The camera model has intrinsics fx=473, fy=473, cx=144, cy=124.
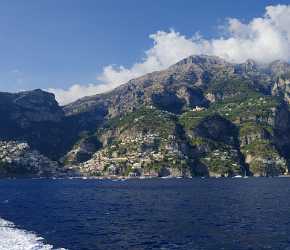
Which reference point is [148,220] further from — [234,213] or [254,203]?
[254,203]

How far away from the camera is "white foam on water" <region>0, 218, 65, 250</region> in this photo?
284 feet

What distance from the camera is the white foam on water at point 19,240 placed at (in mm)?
86625

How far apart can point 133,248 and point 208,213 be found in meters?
58.6

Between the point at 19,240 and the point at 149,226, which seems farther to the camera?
the point at 149,226

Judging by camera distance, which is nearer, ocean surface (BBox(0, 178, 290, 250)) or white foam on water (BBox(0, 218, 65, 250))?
white foam on water (BBox(0, 218, 65, 250))

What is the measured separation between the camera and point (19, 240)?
94.5m

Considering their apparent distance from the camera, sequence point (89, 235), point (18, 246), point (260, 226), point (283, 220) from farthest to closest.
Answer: point (283, 220)
point (260, 226)
point (89, 235)
point (18, 246)

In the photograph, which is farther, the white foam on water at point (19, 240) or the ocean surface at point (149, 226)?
the ocean surface at point (149, 226)

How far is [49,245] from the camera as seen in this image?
296 feet

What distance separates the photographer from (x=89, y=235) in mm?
104562

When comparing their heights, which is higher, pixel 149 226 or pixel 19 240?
pixel 149 226

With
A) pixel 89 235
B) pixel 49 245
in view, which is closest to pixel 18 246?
pixel 49 245

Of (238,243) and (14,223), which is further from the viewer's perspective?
(14,223)

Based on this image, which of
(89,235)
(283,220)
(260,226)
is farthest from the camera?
(283,220)
